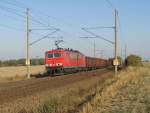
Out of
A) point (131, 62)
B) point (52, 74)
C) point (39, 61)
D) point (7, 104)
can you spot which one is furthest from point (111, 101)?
point (39, 61)

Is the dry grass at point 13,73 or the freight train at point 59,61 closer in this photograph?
the dry grass at point 13,73

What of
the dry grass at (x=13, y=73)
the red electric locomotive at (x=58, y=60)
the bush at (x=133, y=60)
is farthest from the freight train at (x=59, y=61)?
the bush at (x=133, y=60)

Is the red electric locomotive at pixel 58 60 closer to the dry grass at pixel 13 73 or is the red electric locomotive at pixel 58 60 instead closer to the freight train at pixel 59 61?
the freight train at pixel 59 61

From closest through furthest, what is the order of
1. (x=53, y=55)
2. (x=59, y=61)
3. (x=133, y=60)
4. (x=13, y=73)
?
(x=59, y=61)
(x=53, y=55)
(x=13, y=73)
(x=133, y=60)

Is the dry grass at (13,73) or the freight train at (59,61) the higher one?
the freight train at (59,61)

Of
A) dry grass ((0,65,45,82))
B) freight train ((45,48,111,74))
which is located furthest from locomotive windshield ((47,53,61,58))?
dry grass ((0,65,45,82))

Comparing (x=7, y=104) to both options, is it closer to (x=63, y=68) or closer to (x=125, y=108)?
(x=125, y=108)

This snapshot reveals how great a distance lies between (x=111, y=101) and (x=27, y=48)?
28.3 m

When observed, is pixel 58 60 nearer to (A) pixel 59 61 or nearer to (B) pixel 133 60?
(A) pixel 59 61

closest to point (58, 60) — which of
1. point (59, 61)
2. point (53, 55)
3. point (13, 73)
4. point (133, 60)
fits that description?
point (59, 61)

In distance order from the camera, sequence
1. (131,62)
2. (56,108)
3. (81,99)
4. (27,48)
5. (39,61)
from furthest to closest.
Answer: (39,61) < (131,62) < (27,48) < (81,99) < (56,108)

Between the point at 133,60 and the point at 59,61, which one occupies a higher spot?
the point at 133,60

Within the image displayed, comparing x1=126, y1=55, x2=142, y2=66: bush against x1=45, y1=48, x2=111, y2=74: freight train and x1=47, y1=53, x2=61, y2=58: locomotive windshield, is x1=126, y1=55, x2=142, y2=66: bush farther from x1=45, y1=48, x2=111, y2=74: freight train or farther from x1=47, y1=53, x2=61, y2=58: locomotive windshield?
x1=47, y1=53, x2=61, y2=58: locomotive windshield

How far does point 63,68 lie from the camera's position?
1898 inches
